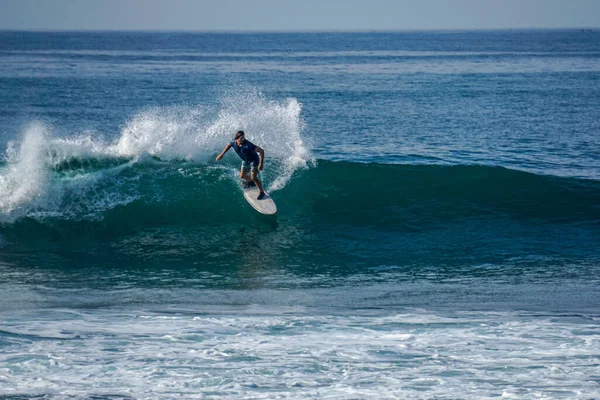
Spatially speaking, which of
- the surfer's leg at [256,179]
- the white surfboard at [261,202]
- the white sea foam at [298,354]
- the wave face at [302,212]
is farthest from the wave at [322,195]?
the white sea foam at [298,354]

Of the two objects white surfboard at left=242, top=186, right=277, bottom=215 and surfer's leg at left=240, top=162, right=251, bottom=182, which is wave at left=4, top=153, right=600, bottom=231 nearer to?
white surfboard at left=242, top=186, right=277, bottom=215

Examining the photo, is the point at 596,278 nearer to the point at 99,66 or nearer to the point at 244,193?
the point at 244,193

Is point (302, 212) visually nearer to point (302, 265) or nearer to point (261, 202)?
point (261, 202)

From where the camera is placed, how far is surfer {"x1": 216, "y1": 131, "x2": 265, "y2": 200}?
1445cm

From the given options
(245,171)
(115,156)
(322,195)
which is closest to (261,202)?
(245,171)

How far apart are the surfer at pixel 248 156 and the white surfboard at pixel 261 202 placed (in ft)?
0.32

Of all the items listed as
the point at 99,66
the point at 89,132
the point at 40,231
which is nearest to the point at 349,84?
the point at 89,132

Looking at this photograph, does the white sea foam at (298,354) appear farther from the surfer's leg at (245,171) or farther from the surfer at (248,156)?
the surfer's leg at (245,171)

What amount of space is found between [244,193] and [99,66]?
5195cm

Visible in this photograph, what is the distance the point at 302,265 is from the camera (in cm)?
1291

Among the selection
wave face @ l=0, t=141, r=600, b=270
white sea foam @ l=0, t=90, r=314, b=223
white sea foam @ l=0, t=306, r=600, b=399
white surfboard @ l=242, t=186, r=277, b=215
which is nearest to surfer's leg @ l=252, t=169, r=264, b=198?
white surfboard @ l=242, t=186, r=277, b=215

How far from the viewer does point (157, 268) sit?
12.7 meters

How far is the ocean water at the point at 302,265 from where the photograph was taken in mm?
8258

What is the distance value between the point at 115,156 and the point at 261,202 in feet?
15.4
